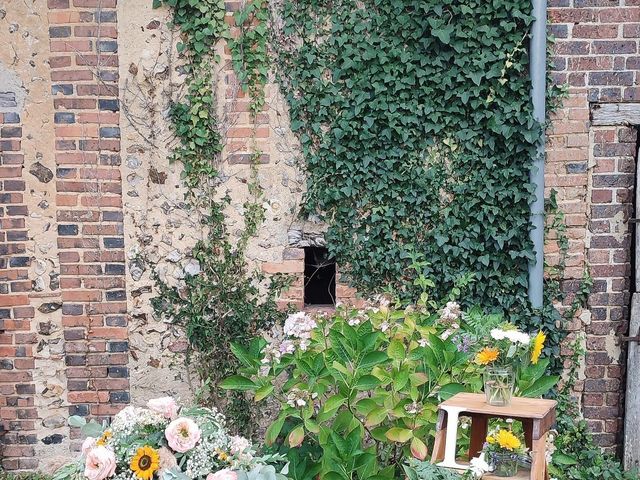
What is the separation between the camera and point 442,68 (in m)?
4.01

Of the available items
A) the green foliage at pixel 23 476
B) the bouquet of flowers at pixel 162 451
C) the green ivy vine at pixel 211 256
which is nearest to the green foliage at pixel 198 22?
the green ivy vine at pixel 211 256

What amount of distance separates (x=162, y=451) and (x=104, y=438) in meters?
0.26

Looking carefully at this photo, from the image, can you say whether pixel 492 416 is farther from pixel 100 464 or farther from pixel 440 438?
pixel 100 464

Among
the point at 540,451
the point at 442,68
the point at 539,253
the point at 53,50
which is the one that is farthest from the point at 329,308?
the point at 53,50

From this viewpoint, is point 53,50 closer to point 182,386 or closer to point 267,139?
point 267,139

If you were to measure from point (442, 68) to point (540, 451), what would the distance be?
95.7 inches

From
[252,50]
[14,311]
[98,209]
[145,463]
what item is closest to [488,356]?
[145,463]

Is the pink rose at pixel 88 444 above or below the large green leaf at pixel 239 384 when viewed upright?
above

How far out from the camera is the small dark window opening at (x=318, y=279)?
4375 millimetres

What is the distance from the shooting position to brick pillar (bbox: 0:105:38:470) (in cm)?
416

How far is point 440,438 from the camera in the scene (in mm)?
2545

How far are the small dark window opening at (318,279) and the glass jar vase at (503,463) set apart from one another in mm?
2073

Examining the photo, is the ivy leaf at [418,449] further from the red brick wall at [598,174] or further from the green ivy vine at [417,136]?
the red brick wall at [598,174]

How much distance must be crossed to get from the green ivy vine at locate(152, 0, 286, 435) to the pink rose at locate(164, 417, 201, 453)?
175cm
